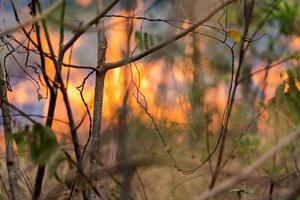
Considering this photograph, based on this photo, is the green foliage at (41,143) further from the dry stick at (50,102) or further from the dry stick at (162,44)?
the dry stick at (162,44)

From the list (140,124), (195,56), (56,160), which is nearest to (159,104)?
(140,124)

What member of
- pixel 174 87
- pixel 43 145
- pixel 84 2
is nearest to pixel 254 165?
pixel 43 145

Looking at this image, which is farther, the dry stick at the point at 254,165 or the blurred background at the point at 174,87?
the blurred background at the point at 174,87

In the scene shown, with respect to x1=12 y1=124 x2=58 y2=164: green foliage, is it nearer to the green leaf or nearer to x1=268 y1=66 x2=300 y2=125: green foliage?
the green leaf

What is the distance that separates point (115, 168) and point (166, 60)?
3.24 ft

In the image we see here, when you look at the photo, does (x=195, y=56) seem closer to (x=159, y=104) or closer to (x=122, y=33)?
(x=159, y=104)

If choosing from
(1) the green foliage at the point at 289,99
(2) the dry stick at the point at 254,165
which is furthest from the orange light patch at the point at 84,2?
(2) the dry stick at the point at 254,165

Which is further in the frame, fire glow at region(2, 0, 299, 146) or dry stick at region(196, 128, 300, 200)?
fire glow at region(2, 0, 299, 146)

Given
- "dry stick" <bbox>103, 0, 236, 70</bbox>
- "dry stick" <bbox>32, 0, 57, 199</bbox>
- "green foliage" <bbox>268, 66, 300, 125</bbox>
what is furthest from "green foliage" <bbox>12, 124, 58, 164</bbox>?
"green foliage" <bbox>268, 66, 300, 125</bbox>

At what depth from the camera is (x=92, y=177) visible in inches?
50.1

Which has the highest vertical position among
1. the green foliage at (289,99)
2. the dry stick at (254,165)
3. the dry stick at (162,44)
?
the dry stick at (162,44)

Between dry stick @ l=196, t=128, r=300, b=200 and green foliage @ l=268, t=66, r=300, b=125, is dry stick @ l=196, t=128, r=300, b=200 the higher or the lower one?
the lower one

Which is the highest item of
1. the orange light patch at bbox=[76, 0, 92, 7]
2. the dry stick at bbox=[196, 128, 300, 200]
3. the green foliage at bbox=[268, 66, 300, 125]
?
the orange light patch at bbox=[76, 0, 92, 7]

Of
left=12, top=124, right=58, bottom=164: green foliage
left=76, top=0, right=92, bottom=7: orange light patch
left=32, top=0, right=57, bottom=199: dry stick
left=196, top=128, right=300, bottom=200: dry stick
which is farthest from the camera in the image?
left=76, top=0, right=92, bottom=7: orange light patch
